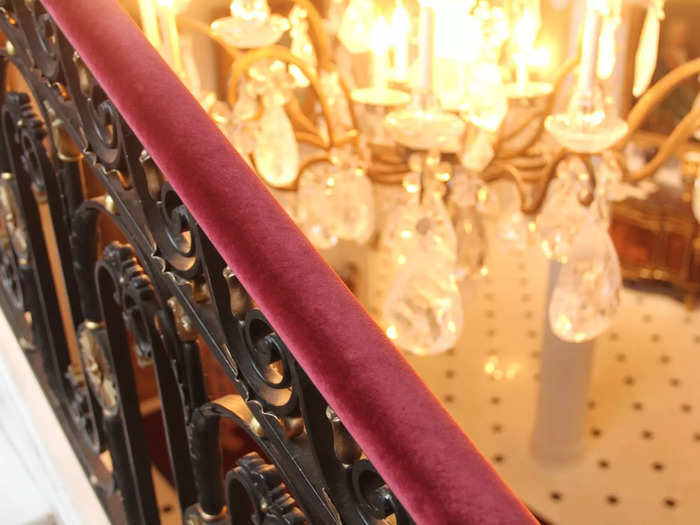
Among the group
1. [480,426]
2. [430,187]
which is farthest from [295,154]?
[480,426]

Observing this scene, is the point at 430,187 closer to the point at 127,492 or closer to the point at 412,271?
the point at 412,271

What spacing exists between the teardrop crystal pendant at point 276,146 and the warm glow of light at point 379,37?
43 cm

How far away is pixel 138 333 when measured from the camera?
1.29m

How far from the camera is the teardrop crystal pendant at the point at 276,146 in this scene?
8.61 ft

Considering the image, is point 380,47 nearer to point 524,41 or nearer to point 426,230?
point 524,41

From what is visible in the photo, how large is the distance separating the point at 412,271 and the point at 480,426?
216 inches

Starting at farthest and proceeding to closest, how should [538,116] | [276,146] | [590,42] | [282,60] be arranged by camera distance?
[538,116] < [276,146] < [282,60] < [590,42]

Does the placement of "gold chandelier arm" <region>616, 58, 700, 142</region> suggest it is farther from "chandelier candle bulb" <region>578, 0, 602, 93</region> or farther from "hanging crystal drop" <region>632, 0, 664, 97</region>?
"chandelier candle bulb" <region>578, 0, 602, 93</region>

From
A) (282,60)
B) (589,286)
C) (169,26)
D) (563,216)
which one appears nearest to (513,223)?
(563,216)

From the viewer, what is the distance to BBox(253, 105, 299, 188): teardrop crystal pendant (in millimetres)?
2623

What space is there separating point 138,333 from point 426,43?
1.07m

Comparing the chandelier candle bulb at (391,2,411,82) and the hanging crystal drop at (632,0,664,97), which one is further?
the chandelier candle bulb at (391,2,411,82)

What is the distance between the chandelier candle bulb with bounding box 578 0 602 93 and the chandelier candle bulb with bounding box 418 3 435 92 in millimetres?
370

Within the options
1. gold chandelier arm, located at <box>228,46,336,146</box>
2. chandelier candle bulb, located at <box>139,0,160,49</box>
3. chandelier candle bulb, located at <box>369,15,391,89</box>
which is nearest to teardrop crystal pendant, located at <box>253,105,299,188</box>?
gold chandelier arm, located at <box>228,46,336,146</box>
